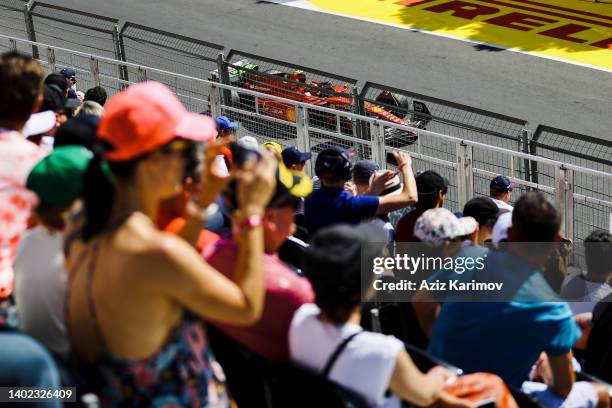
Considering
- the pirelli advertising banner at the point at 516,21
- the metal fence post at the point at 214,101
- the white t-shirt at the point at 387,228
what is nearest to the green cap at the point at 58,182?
the white t-shirt at the point at 387,228

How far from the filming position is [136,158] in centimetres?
355

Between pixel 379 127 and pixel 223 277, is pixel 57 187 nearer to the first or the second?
pixel 223 277

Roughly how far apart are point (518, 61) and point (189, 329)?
14.9 metres

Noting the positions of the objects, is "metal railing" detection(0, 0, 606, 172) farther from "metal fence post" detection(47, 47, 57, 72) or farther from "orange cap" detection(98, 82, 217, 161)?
"orange cap" detection(98, 82, 217, 161)

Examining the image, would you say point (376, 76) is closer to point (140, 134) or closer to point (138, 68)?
point (138, 68)

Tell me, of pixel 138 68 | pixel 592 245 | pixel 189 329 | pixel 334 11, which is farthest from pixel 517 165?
pixel 334 11

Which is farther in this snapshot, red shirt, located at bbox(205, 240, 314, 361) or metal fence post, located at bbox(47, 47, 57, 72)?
metal fence post, located at bbox(47, 47, 57, 72)

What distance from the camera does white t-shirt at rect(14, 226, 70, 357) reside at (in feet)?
12.7

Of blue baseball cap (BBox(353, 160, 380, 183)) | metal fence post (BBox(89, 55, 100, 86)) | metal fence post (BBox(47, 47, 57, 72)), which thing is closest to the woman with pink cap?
blue baseball cap (BBox(353, 160, 380, 183))

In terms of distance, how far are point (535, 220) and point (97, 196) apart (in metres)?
2.19

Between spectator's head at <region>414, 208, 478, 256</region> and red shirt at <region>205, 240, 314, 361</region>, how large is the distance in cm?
169

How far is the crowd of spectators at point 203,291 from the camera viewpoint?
346 cm

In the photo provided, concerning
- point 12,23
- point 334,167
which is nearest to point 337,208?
point 334,167

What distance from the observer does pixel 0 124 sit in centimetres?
492
